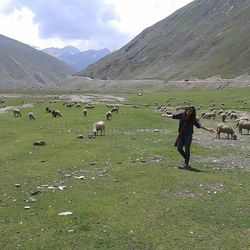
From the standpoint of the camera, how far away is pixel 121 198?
17.9 m

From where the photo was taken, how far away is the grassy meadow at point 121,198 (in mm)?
14078

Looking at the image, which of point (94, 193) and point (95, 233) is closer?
point (95, 233)

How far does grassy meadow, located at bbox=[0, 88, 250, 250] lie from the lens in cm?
1408

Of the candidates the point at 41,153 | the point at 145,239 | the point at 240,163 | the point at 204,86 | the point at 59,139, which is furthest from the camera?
the point at 204,86

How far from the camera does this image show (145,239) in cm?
1394

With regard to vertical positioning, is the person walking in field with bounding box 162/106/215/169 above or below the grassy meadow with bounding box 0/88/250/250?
above

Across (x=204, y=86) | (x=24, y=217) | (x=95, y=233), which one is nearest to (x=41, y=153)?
(x=24, y=217)

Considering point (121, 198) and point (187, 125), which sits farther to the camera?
point (187, 125)

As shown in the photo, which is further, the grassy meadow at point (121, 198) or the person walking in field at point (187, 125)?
the person walking in field at point (187, 125)

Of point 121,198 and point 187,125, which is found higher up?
point 187,125

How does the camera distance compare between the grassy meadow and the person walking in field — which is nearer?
the grassy meadow

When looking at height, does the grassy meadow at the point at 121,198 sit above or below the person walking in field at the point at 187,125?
below

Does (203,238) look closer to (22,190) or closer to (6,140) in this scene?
(22,190)

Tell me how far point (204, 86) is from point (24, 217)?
15164cm
